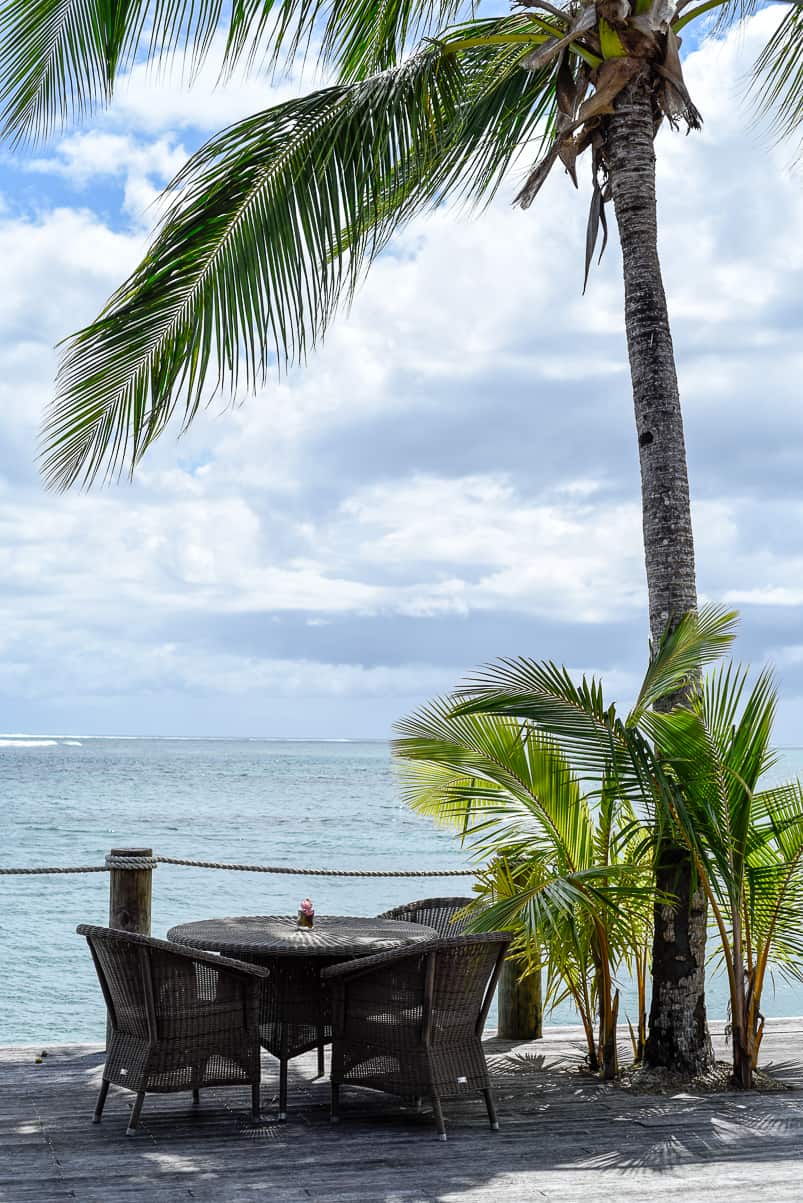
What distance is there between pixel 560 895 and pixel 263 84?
455cm

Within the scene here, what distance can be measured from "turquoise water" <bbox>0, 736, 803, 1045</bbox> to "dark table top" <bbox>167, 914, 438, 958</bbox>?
6.70 m

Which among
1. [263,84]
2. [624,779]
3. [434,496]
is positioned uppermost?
[434,496]

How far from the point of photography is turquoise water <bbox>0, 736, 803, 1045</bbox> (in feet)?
43.8

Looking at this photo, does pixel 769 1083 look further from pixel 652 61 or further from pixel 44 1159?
pixel 652 61

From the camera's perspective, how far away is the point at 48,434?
18.6 ft

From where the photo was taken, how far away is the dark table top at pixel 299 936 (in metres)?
4.45

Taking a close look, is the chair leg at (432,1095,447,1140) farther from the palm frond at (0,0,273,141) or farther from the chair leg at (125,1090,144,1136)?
the palm frond at (0,0,273,141)

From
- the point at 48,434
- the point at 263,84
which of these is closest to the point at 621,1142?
the point at 48,434

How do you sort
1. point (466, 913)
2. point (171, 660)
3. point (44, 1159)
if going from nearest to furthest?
point (44, 1159), point (466, 913), point (171, 660)

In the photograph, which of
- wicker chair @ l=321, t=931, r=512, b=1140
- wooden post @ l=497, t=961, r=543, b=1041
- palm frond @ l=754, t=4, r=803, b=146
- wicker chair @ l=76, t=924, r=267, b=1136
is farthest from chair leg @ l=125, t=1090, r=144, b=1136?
palm frond @ l=754, t=4, r=803, b=146

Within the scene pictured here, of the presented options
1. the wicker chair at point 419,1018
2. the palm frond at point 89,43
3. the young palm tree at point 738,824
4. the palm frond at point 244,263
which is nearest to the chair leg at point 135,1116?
the wicker chair at point 419,1018

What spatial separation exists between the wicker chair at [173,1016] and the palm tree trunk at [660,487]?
188cm

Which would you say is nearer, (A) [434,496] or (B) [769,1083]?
(B) [769,1083]

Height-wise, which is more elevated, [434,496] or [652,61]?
[434,496]
